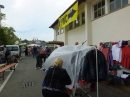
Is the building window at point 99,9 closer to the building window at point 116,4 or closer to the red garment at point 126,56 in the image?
the building window at point 116,4

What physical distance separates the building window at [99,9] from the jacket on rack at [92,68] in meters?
6.95

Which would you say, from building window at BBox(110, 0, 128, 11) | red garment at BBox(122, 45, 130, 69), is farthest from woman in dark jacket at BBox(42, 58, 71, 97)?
building window at BBox(110, 0, 128, 11)

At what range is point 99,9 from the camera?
11812 mm

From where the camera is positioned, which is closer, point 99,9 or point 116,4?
point 116,4

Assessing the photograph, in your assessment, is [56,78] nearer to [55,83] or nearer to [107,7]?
[55,83]

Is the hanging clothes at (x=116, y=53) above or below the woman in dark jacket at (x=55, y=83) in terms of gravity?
above

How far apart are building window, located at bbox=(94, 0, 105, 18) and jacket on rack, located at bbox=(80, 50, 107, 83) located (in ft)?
22.8

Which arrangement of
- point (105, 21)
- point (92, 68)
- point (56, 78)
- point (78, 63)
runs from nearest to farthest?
point (56, 78)
point (92, 68)
point (78, 63)
point (105, 21)

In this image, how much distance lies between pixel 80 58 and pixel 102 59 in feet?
2.13

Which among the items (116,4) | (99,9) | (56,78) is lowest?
(56,78)

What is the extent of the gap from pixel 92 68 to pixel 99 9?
Result: 25.3 ft

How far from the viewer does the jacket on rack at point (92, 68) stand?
195 inches

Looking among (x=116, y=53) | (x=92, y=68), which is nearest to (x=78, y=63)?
(x=92, y=68)

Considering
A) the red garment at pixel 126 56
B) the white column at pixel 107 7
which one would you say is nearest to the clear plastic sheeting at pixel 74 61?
the red garment at pixel 126 56
